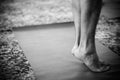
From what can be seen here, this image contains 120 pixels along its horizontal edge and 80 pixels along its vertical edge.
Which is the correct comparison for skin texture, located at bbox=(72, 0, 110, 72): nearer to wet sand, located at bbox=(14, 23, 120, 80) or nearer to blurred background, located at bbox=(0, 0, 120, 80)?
wet sand, located at bbox=(14, 23, 120, 80)

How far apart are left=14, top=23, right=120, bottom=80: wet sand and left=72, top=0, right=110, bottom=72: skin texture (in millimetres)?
67

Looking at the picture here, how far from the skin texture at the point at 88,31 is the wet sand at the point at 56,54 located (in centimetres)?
7

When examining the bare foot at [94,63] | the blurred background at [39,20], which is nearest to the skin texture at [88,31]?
the bare foot at [94,63]

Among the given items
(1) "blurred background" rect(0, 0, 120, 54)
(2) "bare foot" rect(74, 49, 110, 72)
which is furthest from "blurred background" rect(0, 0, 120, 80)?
(2) "bare foot" rect(74, 49, 110, 72)

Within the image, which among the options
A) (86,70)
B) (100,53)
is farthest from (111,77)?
(100,53)

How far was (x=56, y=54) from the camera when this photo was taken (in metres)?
1.90

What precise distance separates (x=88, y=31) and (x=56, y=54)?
0.47 metres

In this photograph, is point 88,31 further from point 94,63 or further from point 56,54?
point 56,54

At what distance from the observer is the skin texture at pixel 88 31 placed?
59.4 inches

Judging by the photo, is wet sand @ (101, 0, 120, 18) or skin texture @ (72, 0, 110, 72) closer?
skin texture @ (72, 0, 110, 72)

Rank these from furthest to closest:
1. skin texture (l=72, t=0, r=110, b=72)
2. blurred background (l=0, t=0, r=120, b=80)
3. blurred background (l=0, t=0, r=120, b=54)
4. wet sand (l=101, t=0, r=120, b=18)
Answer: wet sand (l=101, t=0, r=120, b=18) < blurred background (l=0, t=0, r=120, b=54) < blurred background (l=0, t=0, r=120, b=80) < skin texture (l=72, t=0, r=110, b=72)

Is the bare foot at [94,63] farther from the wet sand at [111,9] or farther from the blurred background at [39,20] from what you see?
the wet sand at [111,9]

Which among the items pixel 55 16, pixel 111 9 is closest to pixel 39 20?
pixel 55 16

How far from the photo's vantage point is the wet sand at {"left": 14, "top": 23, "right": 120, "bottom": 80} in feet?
5.04
